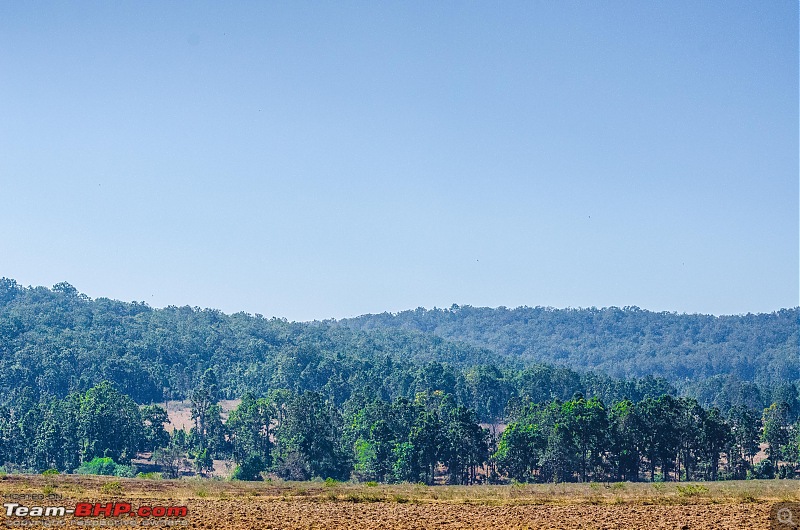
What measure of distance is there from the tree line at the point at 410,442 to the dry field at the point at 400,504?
36688 millimetres

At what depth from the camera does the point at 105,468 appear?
332 ft

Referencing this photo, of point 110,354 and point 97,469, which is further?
point 110,354

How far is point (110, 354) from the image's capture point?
178125mm

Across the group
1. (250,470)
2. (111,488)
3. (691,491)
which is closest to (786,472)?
(691,491)

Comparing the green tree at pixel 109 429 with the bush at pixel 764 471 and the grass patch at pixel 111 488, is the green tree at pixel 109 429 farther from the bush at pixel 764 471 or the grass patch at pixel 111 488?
the bush at pixel 764 471

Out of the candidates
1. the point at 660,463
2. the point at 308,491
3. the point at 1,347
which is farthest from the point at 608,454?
the point at 1,347

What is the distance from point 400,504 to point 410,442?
51.5 m

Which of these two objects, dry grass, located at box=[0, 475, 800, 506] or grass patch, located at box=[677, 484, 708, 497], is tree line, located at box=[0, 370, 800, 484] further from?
grass patch, located at box=[677, 484, 708, 497]

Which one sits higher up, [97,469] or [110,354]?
[110,354]

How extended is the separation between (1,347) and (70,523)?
162m

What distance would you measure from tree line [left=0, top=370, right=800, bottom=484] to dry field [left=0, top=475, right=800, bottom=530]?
1444 inches

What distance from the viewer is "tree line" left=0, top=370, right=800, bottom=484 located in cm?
9700

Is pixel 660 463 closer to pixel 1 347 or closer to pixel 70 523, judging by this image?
pixel 70 523

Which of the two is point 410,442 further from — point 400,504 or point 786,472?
point 400,504
